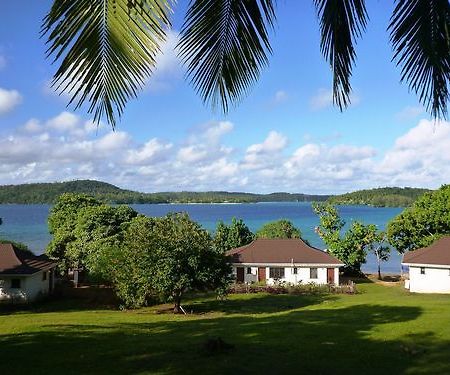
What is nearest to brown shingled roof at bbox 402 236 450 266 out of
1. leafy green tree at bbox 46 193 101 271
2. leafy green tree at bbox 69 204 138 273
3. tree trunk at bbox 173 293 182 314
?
tree trunk at bbox 173 293 182 314

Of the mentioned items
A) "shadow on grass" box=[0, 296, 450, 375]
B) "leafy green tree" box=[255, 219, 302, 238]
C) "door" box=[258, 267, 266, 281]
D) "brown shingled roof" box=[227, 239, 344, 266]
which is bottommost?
"door" box=[258, 267, 266, 281]

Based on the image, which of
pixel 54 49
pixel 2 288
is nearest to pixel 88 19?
pixel 54 49

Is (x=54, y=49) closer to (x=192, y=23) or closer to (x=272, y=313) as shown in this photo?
(x=192, y=23)

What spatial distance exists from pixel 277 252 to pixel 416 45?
43.4m

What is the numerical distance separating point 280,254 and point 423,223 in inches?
609

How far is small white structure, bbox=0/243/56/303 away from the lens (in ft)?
112

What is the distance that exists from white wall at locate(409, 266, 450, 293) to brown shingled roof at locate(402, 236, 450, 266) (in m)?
0.61

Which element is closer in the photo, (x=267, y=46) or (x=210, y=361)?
(x=267, y=46)

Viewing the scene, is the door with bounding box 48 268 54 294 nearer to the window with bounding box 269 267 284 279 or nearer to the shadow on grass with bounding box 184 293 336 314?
the shadow on grass with bounding box 184 293 336 314

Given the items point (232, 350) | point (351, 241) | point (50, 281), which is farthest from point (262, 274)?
point (232, 350)

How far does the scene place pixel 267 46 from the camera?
4633mm

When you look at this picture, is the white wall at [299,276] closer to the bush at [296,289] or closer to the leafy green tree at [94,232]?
the bush at [296,289]

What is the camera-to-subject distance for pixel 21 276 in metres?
34.2

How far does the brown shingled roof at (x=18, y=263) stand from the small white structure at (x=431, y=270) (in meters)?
28.2
